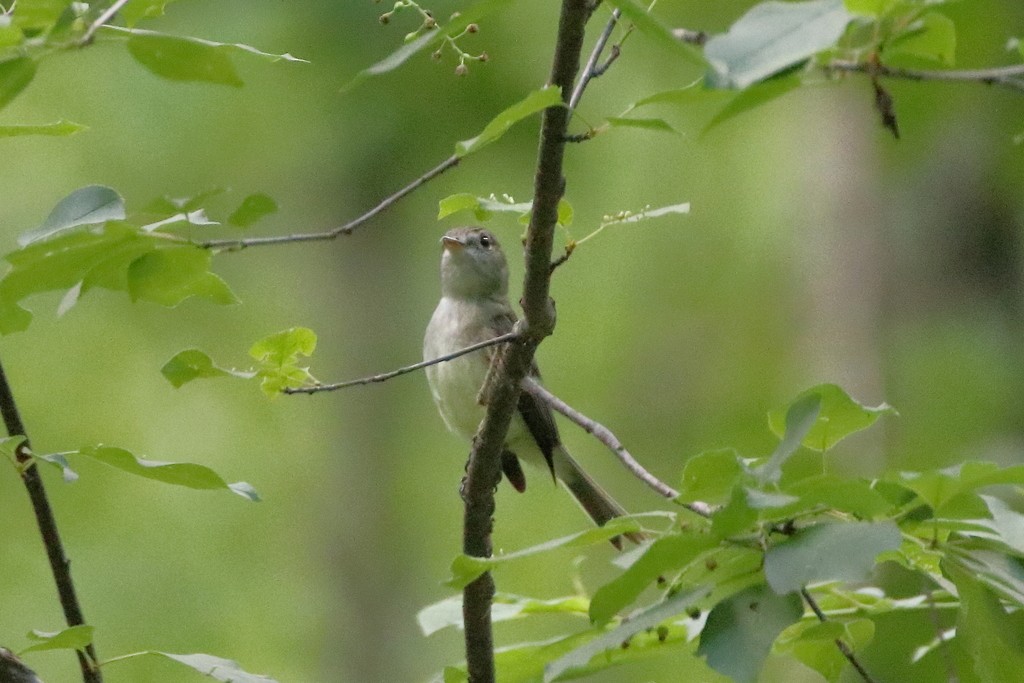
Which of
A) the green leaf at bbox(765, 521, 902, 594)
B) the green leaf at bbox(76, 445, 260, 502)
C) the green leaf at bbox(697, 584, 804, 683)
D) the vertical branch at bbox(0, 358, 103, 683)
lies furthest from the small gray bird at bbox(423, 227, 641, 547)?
the green leaf at bbox(765, 521, 902, 594)

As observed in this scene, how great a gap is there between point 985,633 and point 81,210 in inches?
63.1

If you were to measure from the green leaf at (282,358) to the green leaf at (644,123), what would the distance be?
0.98 meters

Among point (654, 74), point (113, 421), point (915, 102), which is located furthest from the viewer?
point (113, 421)

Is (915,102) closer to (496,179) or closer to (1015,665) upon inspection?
(496,179)

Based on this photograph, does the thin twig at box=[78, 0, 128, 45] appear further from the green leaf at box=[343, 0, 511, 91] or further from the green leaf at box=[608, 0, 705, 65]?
the green leaf at box=[608, 0, 705, 65]

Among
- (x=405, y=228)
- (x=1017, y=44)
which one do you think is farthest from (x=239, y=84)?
(x=405, y=228)

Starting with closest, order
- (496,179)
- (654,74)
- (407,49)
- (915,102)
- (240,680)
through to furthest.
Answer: (407,49)
(240,680)
(915,102)
(496,179)
(654,74)

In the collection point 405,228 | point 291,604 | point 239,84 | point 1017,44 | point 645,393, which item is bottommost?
point 291,604

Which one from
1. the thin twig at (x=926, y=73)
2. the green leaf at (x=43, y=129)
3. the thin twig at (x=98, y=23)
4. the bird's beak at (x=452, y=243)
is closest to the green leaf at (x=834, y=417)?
the thin twig at (x=926, y=73)

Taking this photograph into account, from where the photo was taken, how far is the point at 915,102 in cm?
595

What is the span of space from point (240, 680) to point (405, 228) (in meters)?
8.29

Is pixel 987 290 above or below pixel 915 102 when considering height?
below

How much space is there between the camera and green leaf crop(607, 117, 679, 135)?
1.45 meters

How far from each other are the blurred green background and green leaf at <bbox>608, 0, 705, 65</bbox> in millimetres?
Result: 4652
